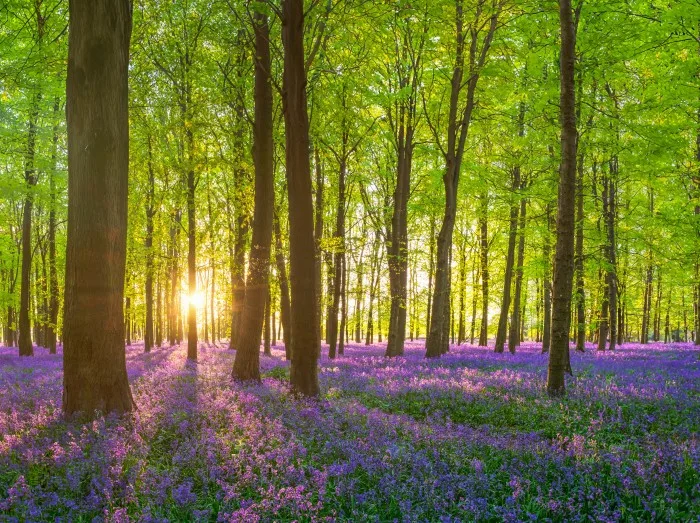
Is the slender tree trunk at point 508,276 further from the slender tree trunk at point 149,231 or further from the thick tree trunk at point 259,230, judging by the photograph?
the slender tree trunk at point 149,231

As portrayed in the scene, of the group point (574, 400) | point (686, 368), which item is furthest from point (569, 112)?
point (686, 368)

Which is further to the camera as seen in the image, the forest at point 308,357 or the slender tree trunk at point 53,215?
the slender tree trunk at point 53,215

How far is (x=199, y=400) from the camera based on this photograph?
8945 mm

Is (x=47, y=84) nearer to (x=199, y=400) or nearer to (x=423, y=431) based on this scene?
(x=199, y=400)

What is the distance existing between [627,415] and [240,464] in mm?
6676

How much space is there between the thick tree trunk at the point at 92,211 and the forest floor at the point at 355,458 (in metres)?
0.70

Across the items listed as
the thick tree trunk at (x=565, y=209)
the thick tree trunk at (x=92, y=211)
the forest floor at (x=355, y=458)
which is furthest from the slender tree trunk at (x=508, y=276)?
the thick tree trunk at (x=92, y=211)

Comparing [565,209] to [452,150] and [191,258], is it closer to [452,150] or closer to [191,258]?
[452,150]

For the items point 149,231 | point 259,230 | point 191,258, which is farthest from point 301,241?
point 149,231

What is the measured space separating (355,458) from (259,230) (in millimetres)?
7463

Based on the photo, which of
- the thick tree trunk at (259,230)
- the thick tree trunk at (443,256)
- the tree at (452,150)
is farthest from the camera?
the thick tree trunk at (443,256)

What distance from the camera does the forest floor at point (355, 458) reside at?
441 centimetres

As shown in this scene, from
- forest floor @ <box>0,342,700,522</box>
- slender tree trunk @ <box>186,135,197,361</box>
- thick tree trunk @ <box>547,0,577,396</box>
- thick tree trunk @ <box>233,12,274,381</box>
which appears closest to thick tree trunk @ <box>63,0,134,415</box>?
forest floor @ <box>0,342,700,522</box>

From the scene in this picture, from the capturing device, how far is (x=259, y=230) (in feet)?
39.2
